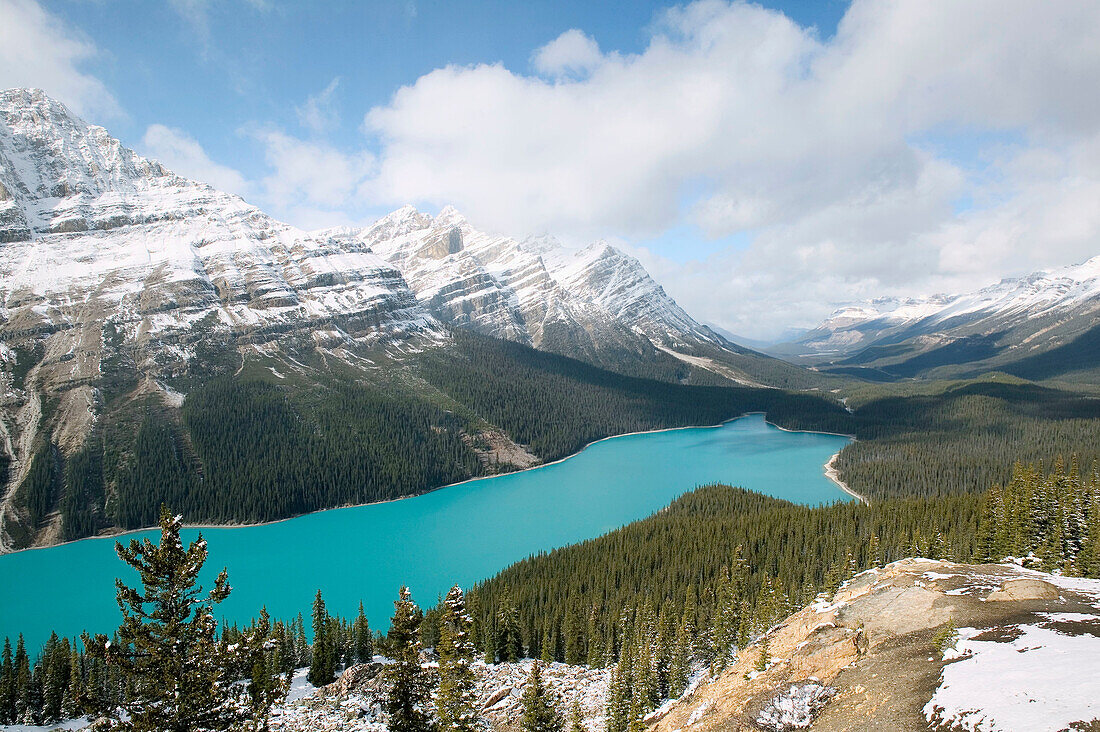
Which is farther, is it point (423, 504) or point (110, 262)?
point (110, 262)

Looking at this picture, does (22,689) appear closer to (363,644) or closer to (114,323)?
(363,644)

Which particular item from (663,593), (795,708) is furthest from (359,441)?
(795,708)

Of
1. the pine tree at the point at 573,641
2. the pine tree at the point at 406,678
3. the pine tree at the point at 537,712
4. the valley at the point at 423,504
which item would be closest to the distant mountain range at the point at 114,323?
the valley at the point at 423,504

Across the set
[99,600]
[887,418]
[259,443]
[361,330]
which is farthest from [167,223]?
[887,418]

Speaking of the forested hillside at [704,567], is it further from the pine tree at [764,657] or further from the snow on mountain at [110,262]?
the snow on mountain at [110,262]

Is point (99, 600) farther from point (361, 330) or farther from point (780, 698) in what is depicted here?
point (361, 330)
